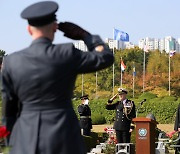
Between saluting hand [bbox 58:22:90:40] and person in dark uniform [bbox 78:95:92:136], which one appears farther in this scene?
person in dark uniform [bbox 78:95:92:136]

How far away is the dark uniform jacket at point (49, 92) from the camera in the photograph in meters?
3.13

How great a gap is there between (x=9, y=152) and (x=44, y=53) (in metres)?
0.60

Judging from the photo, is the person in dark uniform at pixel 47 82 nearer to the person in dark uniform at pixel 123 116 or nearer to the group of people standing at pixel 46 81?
the group of people standing at pixel 46 81

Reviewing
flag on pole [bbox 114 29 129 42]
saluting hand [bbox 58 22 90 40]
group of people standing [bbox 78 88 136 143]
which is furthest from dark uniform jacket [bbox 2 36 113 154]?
flag on pole [bbox 114 29 129 42]

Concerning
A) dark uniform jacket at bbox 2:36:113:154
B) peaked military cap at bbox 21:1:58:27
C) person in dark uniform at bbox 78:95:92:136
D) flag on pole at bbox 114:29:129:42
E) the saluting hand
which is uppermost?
flag on pole at bbox 114:29:129:42

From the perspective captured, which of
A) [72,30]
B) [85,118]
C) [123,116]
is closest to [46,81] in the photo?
[72,30]

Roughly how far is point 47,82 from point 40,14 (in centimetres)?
37

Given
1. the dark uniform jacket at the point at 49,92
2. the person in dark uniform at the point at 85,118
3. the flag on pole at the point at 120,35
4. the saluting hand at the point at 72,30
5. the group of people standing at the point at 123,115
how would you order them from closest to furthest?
the dark uniform jacket at the point at 49,92 < the saluting hand at the point at 72,30 < the group of people standing at the point at 123,115 < the person in dark uniform at the point at 85,118 < the flag on pole at the point at 120,35

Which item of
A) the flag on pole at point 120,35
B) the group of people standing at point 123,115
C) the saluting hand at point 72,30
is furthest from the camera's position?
the flag on pole at point 120,35

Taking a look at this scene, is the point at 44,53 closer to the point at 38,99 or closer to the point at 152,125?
the point at 38,99

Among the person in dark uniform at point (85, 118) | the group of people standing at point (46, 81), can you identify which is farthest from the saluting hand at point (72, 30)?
the person in dark uniform at point (85, 118)

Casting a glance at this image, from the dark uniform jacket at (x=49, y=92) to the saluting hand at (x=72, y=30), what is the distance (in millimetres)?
118

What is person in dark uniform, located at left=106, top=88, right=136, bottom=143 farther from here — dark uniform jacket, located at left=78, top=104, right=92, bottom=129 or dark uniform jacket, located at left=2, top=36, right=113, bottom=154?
dark uniform jacket, located at left=2, top=36, right=113, bottom=154

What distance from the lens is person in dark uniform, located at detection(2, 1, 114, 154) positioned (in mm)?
3133
